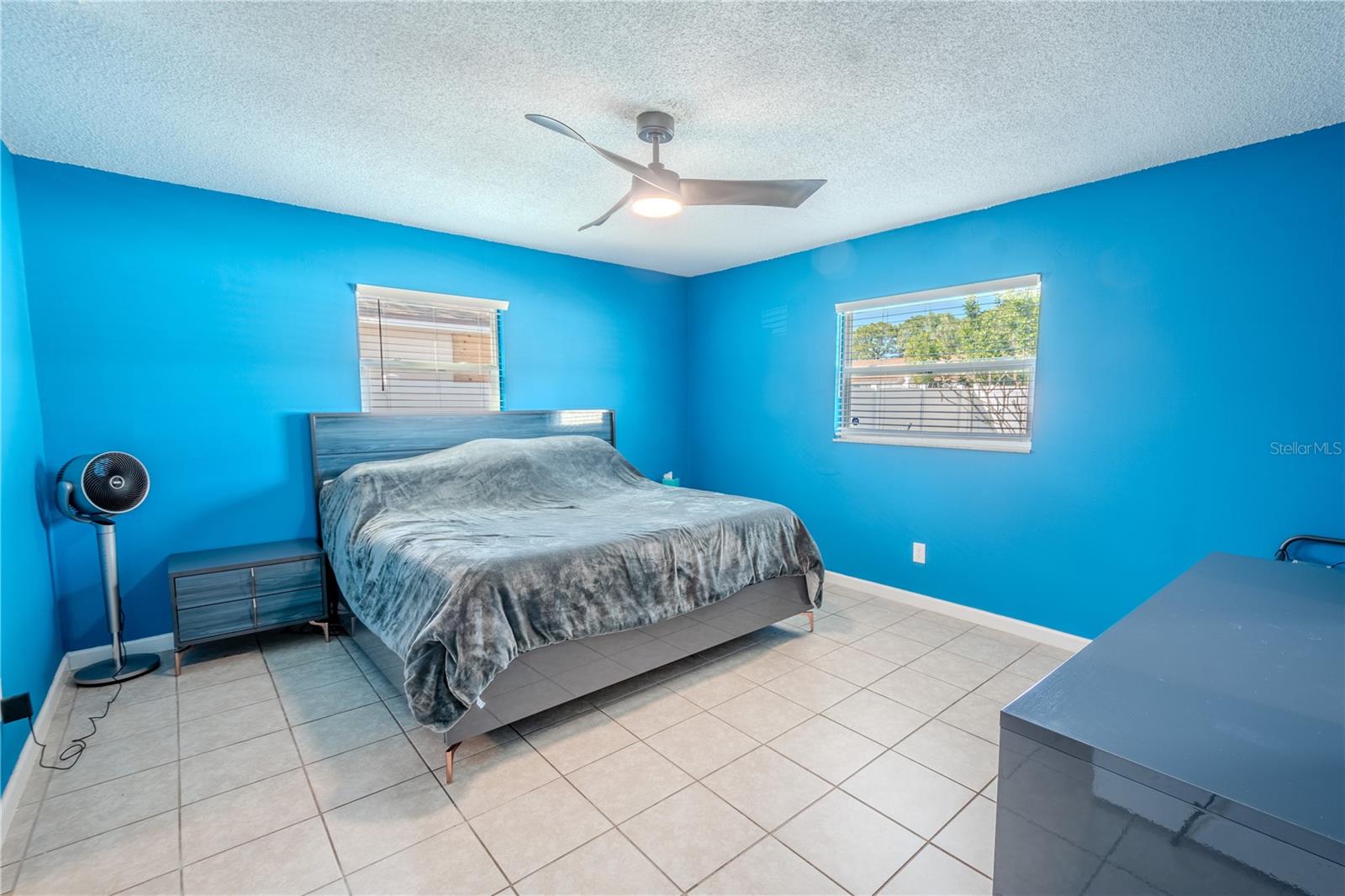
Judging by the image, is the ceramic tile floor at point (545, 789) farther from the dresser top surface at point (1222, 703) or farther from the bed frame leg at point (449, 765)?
the dresser top surface at point (1222, 703)

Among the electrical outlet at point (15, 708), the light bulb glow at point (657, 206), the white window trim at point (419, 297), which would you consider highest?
the light bulb glow at point (657, 206)

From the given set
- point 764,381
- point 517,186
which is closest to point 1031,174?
point 764,381

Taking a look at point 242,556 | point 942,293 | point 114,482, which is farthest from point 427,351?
point 942,293

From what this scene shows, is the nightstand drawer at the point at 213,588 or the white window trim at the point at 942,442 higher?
the white window trim at the point at 942,442

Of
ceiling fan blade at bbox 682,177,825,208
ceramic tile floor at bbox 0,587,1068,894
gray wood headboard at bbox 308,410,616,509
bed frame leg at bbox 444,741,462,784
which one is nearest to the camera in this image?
ceramic tile floor at bbox 0,587,1068,894

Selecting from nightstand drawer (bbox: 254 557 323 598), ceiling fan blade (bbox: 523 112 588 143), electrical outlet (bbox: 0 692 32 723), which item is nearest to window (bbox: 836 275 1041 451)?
ceiling fan blade (bbox: 523 112 588 143)

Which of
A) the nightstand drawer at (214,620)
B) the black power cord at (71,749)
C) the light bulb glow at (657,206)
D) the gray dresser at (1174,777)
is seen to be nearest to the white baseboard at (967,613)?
the gray dresser at (1174,777)

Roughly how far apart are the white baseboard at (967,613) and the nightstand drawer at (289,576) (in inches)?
128

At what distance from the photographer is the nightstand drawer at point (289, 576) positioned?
293 cm

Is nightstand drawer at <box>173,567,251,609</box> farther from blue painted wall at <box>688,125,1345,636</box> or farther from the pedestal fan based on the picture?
blue painted wall at <box>688,125,1345,636</box>

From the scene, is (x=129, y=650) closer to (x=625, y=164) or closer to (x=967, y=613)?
(x=625, y=164)

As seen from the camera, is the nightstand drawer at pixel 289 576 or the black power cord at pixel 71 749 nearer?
the black power cord at pixel 71 749

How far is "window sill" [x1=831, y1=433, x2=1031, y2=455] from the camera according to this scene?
3267 mm

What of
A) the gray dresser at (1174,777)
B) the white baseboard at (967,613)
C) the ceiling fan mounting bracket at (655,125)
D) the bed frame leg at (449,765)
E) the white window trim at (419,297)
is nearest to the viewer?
the gray dresser at (1174,777)
